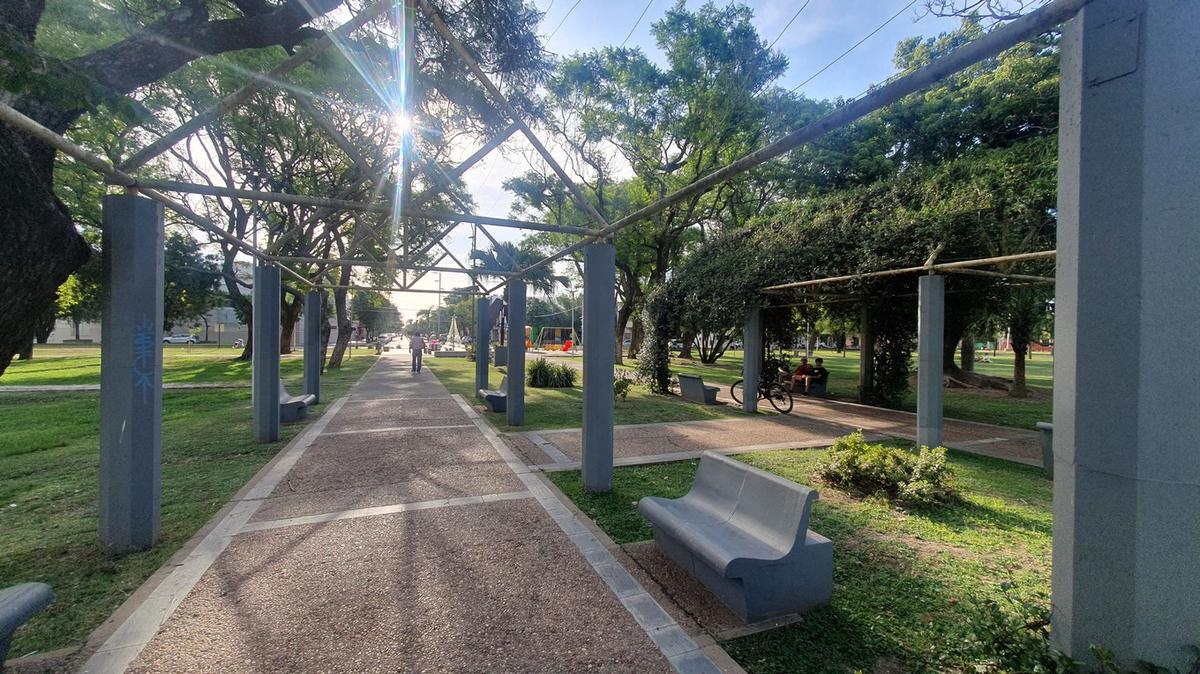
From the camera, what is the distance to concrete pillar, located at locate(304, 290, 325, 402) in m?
10.6

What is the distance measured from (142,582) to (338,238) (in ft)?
59.6

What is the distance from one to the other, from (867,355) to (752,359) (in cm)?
408

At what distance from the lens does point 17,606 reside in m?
2.01

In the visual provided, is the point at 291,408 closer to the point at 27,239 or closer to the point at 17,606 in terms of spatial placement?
the point at 27,239

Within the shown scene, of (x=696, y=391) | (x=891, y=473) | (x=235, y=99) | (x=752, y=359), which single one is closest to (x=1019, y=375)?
(x=752, y=359)

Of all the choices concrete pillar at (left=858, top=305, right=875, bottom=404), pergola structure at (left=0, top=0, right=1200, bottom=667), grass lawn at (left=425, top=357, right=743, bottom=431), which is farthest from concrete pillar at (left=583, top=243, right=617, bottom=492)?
concrete pillar at (left=858, top=305, right=875, bottom=404)

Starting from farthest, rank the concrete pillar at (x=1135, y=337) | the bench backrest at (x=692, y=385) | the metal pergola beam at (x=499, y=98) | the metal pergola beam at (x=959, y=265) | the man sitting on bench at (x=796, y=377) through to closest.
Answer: the man sitting on bench at (x=796, y=377) < the bench backrest at (x=692, y=385) < the metal pergola beam at (x=959, y=265) < the metal pergola beam at (x=499, y=98) < the concrete pillar at (x=1135, y=337)

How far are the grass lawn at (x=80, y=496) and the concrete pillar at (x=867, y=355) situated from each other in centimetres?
1333

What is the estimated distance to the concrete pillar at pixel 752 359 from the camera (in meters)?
10.9

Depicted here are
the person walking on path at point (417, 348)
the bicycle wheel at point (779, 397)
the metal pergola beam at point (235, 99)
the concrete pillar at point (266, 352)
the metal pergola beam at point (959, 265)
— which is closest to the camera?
the metal pergola beam at point (235, 99)

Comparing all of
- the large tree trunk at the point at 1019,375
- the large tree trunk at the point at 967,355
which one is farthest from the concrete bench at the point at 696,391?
the large tree trunk at the point at 967,355

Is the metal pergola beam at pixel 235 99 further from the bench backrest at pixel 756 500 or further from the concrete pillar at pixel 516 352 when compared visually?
the concrete pillar at pixel 516 352

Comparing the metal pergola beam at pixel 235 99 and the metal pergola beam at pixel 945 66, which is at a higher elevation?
Answer: the metal pergola beam at pixel 235 99

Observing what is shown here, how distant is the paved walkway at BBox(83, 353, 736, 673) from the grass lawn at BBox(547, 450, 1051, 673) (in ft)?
1.54
